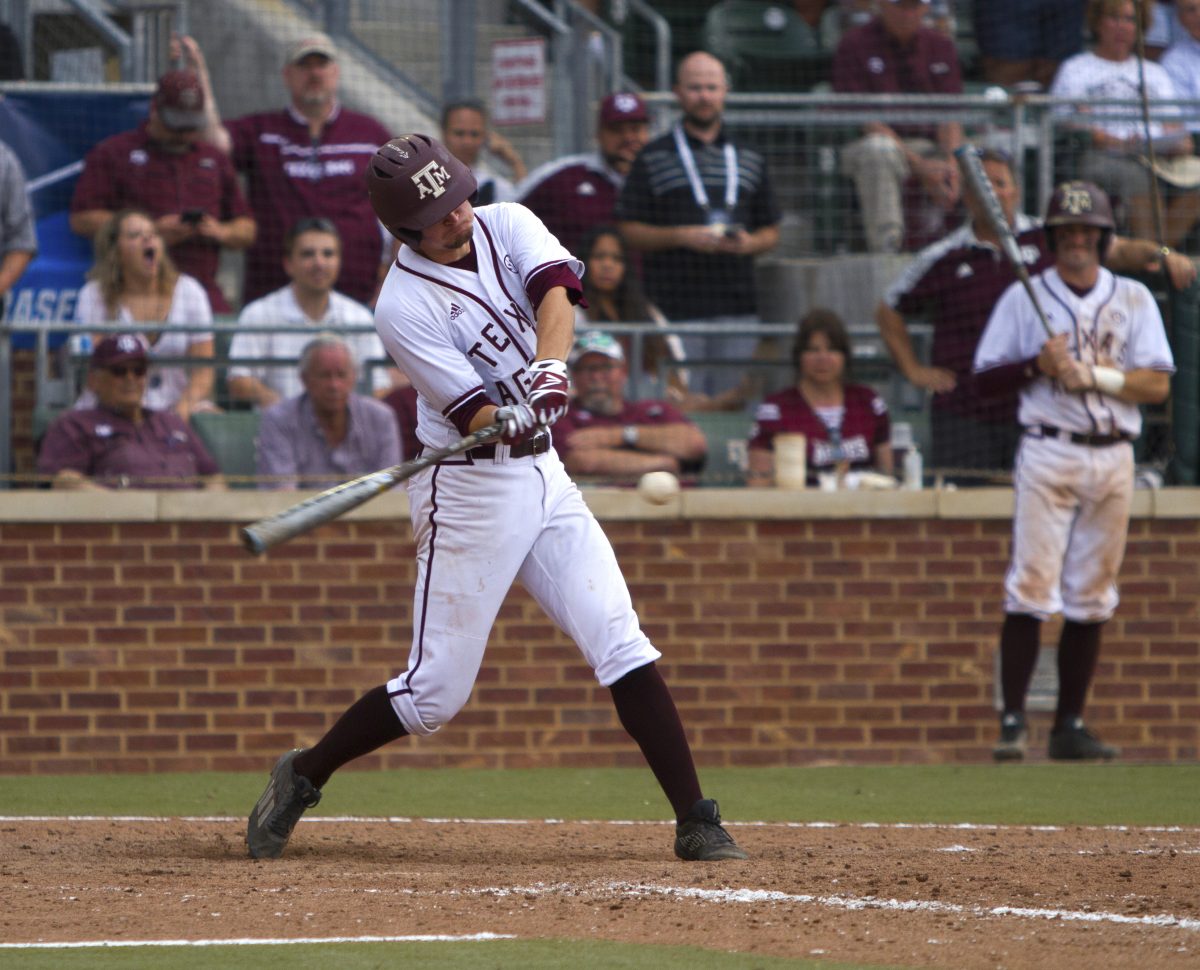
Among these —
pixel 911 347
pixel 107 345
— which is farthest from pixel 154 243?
pixel 911 347

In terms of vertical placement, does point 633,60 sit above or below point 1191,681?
above

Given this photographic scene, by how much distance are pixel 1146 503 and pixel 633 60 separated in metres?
5.22

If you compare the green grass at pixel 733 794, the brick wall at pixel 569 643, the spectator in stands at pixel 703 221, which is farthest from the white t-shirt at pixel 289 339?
the green grass at pixel 733 794

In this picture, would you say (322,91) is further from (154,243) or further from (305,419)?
(305,419)

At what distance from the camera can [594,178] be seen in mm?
9570

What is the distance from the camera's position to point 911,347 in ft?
30.1

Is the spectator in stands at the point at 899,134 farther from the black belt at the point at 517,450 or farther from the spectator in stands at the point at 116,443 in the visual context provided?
the black belt at the point at 517,450

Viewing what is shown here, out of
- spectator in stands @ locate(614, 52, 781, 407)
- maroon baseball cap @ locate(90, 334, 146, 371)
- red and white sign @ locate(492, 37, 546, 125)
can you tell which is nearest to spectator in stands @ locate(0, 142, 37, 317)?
maroon baseball cap @ locate(90, 334, 146, 371)

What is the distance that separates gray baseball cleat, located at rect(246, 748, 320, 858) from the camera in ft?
17.4

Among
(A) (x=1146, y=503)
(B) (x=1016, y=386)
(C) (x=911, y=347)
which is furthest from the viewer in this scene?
(C) (x=911, y=347)

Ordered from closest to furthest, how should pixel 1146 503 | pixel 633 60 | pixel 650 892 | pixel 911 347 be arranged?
pixel 650 892, pixel 1146 503, pixel 911 347, pixel 633 60

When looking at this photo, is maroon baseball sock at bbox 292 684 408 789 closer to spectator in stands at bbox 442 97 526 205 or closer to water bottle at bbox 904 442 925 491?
water bottle at bbox 904 442 925 491

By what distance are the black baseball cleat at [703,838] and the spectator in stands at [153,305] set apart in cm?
418

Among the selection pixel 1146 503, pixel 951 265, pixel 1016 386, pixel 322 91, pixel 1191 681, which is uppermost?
pixel 322 91
